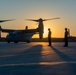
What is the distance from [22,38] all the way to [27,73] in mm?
61971

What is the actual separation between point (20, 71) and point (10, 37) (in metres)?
58.0

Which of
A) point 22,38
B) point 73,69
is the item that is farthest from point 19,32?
point 73,69

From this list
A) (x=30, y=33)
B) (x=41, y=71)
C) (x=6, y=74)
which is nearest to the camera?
(x=6, y=74)

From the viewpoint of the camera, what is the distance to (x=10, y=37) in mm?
70000

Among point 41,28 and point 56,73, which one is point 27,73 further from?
point 41,28

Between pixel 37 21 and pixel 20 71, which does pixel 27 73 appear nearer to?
pixel 20 71

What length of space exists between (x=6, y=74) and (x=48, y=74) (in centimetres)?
134

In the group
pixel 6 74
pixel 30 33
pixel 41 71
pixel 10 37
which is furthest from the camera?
pixel 30 33

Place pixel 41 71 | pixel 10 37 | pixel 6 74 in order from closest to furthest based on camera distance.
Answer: pixel 6 74 → pixel 41 71 → pixel 10 37

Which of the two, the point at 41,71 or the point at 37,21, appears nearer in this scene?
the point at 41,71

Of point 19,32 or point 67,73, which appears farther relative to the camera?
point 19,32

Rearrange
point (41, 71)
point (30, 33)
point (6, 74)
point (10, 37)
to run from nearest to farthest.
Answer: point (6, 74) < point (41, 71) < point (10, 37) < point (30, 33)

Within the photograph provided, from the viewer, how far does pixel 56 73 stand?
38.3 feet

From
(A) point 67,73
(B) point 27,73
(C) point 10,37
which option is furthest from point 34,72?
(C) point 10,37
